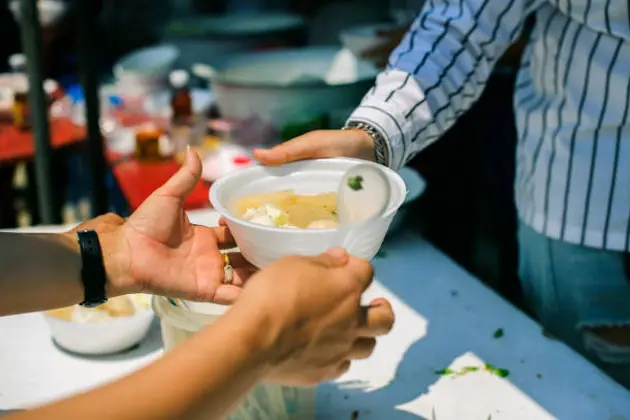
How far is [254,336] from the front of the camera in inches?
31.0

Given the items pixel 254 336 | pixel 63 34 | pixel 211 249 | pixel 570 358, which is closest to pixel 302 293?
pixel 254 336

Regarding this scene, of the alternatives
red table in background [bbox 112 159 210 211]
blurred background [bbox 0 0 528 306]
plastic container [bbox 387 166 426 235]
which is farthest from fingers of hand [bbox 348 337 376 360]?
red table in background [bbox 112 159 210 211]

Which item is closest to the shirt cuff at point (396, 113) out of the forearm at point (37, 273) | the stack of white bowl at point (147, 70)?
the forearm at point (37, 273)

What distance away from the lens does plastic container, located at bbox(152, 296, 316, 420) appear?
107 centimetres

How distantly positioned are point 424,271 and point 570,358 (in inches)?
17.8

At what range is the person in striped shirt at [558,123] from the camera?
4.64 ft

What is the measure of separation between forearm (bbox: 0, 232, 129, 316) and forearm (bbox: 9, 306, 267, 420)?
0.43m

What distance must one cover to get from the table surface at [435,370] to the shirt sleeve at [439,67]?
0.38m

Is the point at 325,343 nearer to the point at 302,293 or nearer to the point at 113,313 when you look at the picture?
the point at 302,293

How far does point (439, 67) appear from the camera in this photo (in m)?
1.52

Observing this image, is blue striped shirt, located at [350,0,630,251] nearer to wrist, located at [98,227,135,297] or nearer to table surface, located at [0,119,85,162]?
wrist, located at [98,227,135,297]

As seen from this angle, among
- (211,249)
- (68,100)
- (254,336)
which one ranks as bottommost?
(68,100)

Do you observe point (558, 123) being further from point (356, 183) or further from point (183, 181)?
point (183, 181)

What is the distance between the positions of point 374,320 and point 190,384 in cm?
28
